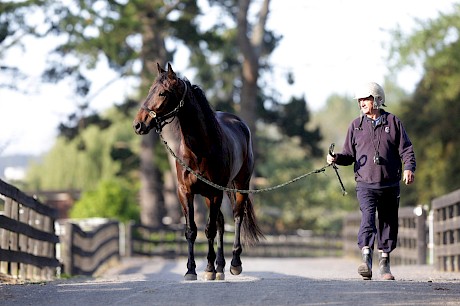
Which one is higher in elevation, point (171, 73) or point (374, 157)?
point (171, 73)

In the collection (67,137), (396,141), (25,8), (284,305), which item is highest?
(25,8)

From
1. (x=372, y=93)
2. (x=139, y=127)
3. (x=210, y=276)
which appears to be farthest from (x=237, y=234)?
(x=372, y=93)

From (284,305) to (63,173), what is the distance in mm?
61392

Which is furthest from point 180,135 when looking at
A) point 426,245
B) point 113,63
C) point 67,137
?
point 67,137

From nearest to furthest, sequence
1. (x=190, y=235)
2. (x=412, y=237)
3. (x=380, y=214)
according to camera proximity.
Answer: (x=380, y=214), (x=190, y=235), (x=412, y=237)

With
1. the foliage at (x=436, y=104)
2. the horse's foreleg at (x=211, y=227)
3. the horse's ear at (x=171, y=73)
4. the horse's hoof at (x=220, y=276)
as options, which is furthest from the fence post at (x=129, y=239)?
the horse's ear at (x=171, y=73)

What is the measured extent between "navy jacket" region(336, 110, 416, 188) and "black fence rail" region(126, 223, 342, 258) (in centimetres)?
1654

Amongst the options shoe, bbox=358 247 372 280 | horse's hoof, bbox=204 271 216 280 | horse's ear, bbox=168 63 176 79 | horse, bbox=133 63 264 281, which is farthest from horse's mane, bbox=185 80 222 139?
shoe, bbox=358 247 372 280

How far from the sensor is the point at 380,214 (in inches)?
476

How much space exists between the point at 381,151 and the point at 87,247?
33.8ft

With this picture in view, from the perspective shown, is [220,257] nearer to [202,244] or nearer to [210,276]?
[210,276]

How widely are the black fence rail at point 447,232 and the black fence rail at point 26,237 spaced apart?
18.4 ft

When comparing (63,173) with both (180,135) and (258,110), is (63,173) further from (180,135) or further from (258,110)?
(180,135)

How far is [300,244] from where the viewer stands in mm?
42281
